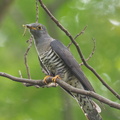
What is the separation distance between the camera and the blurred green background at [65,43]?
257 inches

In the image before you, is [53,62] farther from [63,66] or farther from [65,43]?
[65,43]

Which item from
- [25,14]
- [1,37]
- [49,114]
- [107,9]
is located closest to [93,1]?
[107,9]

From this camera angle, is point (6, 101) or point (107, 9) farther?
Result: point (107, 9)

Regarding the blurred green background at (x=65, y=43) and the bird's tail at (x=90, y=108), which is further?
the blurred green background at (x=65, y=43)

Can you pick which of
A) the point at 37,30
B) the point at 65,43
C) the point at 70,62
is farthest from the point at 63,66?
the point at 65,43

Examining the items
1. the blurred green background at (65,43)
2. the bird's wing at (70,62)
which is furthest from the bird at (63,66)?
the blurred green background at (65,43)

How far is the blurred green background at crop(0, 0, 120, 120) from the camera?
6.53m

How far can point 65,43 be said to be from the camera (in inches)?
274

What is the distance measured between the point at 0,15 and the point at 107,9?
252 centimetres

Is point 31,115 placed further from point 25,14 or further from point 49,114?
point 25,14

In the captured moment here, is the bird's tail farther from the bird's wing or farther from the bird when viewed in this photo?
the bird's wing

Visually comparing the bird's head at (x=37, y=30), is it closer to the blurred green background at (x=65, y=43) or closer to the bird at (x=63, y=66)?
the bird at (x=63, y=66)

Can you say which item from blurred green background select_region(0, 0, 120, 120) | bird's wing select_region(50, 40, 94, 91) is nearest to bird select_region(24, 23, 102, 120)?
bird's wing select_region(50, 40, 94, 91)

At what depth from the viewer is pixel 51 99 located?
21.5ft
